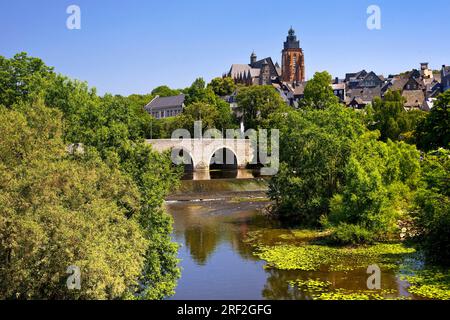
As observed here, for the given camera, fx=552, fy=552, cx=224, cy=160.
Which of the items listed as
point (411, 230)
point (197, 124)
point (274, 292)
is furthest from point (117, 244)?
point (197, 124)

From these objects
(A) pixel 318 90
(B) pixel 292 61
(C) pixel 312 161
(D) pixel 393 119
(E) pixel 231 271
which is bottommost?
(E) pixel 231 271

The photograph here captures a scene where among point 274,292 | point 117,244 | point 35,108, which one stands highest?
point 35,108

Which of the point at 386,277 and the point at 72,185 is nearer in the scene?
the point at 72,185

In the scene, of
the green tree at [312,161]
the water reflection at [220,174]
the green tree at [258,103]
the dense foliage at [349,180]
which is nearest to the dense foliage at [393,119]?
the green tree at [258,103]

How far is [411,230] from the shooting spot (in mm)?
39969

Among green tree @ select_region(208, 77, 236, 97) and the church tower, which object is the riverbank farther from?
the church tower

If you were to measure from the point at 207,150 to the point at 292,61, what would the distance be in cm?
9708

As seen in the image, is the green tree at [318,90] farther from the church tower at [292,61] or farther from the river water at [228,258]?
the church tower at [292,61]

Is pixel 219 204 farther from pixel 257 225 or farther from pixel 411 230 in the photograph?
pixel 411 230

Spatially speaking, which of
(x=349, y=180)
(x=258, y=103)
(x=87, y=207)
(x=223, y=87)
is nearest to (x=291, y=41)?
(x=223, y=87)

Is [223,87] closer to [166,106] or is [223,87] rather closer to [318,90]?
[166,106]

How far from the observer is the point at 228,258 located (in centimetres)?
3572

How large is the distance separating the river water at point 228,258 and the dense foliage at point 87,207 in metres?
4.41

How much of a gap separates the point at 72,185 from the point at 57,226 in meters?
3.45
